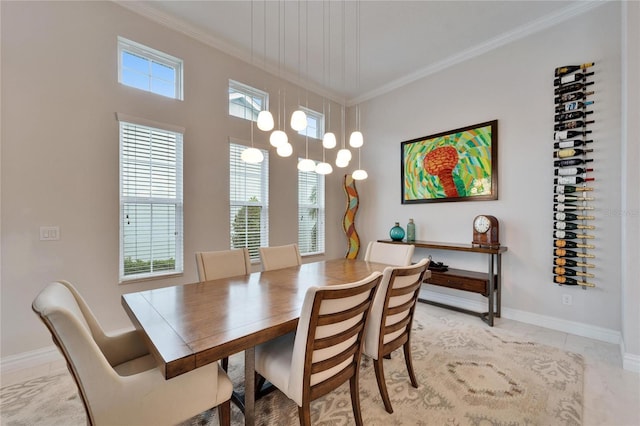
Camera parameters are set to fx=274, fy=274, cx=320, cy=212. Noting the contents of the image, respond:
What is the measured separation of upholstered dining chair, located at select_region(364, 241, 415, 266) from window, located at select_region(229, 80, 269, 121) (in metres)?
2.43

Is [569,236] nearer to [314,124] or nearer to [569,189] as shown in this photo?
[569,189]

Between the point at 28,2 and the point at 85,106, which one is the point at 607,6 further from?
the point at 28,2

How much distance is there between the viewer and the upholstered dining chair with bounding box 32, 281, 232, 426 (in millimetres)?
997

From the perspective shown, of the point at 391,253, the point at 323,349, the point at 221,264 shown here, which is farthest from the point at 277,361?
the point at 391,253

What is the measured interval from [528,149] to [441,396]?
284 cm

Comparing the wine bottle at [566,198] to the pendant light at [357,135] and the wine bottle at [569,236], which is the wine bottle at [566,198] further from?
the pendant light at [357,135]

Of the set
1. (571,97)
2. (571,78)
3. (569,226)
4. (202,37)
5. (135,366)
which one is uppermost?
(202,37)

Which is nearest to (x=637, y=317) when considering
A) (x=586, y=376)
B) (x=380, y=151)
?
(x=586, y=376)

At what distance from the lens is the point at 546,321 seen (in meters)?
3.05

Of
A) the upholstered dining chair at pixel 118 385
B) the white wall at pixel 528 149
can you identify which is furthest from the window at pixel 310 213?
the upholstered dining chair at pixel 118 385

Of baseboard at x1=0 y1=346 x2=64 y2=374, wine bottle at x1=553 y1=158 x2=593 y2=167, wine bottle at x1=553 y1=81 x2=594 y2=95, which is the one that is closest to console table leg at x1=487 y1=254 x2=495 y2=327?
wine bottle at x1=553 y1=158 x2=593 y2=167

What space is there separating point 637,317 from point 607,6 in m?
2.92

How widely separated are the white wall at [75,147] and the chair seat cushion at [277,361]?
6.52 ft

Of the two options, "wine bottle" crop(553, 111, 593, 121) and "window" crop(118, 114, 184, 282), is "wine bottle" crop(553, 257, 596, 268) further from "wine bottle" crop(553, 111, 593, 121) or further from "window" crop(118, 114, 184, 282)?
"window" crop(118, 114, 184, 282)
